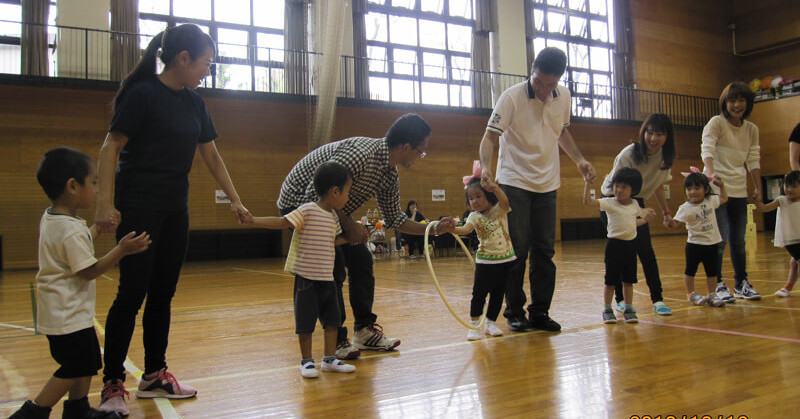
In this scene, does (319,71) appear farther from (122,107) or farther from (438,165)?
(122,107)

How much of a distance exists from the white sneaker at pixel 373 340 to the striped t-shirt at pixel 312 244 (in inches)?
20.1

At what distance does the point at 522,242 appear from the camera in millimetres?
3102

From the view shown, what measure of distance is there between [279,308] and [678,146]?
15.9m

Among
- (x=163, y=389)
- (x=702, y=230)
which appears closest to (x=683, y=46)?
(x=702, y=230)

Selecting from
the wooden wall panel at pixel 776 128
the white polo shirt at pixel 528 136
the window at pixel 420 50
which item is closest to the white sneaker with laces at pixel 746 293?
the white polo shirt at pixel 528 136

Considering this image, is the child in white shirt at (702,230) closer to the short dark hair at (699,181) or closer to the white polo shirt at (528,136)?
the short dark hair at (699,181)

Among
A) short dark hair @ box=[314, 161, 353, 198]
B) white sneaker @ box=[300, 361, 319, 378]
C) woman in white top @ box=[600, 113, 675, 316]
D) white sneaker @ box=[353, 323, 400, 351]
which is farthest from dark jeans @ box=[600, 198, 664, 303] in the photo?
white sneaker @ box=[300, 361, 319, 378]

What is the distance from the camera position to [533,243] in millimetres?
3201

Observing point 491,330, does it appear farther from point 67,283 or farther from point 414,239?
point 414,239

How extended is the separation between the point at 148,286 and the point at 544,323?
2055 millimetres

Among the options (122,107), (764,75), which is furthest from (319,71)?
(764,75)

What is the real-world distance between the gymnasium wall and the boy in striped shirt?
30.4 ft

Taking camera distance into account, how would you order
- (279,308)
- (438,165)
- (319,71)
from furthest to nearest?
(438,165), (319,71), (279,308)

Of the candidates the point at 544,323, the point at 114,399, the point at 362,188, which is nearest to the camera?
the point at 114,399
